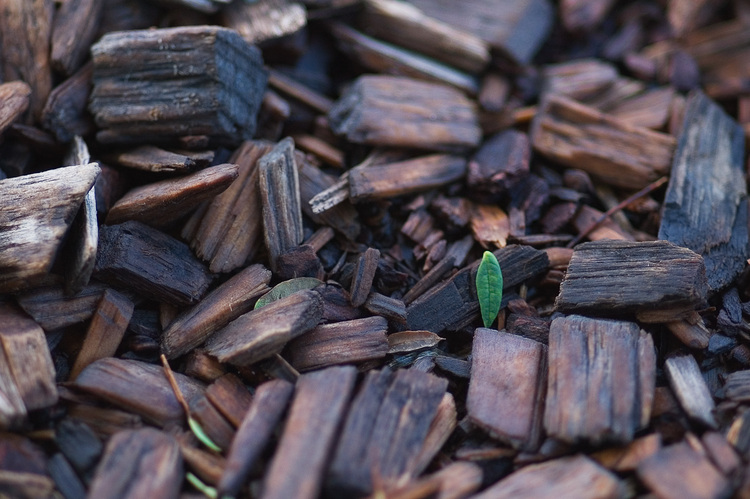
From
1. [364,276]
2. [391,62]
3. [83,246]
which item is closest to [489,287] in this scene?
[364,276]

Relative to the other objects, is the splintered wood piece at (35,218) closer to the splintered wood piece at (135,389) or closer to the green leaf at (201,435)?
the splintered wood piece at (135,389)

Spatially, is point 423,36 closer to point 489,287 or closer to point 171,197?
point 489,287

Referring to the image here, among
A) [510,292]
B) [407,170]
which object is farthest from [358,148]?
[510,292]

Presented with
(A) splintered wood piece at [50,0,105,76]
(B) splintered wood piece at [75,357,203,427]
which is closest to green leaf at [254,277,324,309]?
(B) splintered wood piece at [75,357,203,427]

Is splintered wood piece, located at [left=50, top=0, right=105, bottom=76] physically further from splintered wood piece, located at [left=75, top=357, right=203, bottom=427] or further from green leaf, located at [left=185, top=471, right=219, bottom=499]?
green leaf, located at [left=185, top=471, right=219, bottom=499]

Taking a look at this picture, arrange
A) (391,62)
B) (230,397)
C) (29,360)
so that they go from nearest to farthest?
1. (29,360)
2. (230,397)
3. (391,62)
